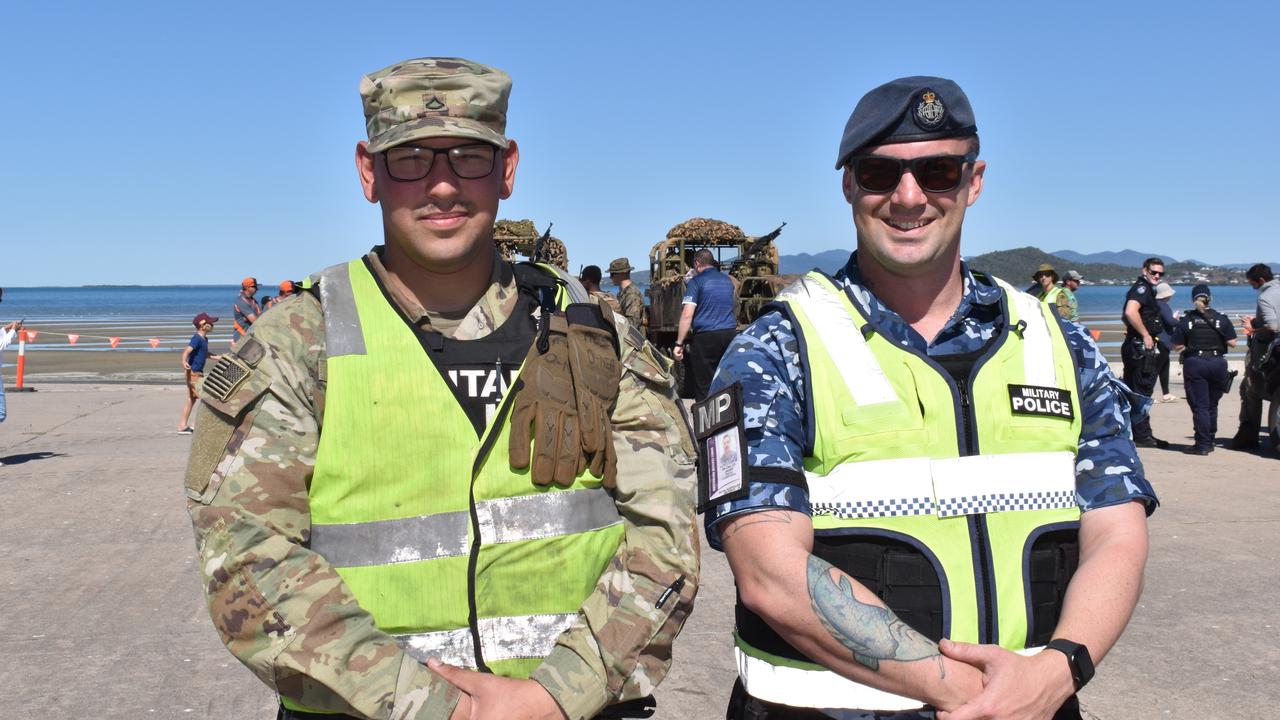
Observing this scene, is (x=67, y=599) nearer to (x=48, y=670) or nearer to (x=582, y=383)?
(x=48, y=670)

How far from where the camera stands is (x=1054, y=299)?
33.7 ft

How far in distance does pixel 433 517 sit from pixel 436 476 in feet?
0.27

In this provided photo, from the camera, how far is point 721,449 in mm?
2154

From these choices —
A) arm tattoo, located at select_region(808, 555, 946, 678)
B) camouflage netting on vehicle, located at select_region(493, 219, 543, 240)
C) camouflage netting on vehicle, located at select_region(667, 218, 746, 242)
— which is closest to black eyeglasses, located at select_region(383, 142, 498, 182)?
arm tattoo, located at select_region(808, 555, 946, 678)

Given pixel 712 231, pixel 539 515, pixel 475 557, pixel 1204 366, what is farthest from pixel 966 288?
pixel 712 231

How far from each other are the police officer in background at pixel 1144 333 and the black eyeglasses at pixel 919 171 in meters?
9.66

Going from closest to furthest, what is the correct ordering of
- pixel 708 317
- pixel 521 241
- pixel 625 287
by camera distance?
pixel 708 317 → pixel 625 287 → pixel 521 241

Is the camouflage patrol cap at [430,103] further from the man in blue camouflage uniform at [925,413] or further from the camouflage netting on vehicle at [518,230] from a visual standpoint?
the camouflage netting on vehicle at [518,230]

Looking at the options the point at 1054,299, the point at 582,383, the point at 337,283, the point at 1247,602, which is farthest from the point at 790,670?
the point at 1054,299

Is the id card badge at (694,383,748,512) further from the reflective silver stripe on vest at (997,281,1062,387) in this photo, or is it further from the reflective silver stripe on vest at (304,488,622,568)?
the reflective silver stripe on vest at (997,281,1062,387)

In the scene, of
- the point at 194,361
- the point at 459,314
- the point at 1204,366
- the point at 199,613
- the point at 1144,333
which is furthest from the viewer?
the point at 194,361

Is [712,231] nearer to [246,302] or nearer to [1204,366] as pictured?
[246,302]

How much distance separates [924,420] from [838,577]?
0.38 metres

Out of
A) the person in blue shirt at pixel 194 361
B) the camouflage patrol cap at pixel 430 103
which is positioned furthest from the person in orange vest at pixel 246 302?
the camouflage patrol cap at pixel 430 103
